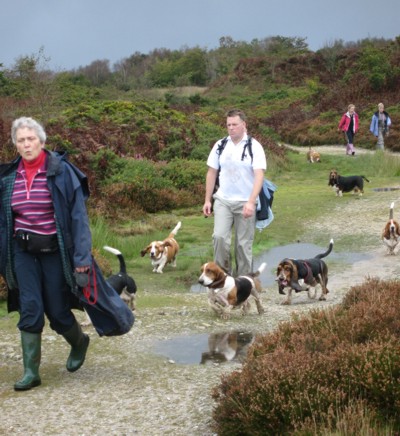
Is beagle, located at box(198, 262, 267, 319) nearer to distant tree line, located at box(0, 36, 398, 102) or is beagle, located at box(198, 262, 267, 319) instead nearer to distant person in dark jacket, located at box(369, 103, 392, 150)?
distant person in dark jacket, located at box(369, 103, 392, 150)

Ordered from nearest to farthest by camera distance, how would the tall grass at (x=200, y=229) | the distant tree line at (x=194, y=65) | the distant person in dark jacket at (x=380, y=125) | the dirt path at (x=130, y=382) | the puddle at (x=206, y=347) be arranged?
the dirt path at (x=130, y=382), the puddle at (x=206, y=347), the tall grass at (x=200, y=229), the distant person in dark jacket at (x=380, y=125), the distant tree line at (x=194, y=65)

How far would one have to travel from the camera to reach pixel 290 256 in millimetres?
12203

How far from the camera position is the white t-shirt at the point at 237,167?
8297 mm

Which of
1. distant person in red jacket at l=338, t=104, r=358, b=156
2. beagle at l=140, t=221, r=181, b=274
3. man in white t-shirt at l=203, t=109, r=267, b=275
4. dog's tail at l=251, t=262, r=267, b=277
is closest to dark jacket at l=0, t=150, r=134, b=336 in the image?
man in white t-shirt at l=203, t=109, r=267, b=275

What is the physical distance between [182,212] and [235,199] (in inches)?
310

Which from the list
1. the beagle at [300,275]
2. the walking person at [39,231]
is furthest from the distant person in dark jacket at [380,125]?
the walking person at [39,231]

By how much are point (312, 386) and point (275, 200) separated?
1380cm

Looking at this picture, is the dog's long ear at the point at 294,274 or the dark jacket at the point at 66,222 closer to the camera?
the dark jacket at the point at 66,222

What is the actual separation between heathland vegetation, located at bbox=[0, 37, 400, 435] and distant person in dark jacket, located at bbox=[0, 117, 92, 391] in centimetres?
151

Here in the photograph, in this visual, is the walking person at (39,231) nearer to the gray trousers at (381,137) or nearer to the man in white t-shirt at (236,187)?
the man in white t-shirt at (236,187)

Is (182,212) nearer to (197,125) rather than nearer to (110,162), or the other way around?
(110,162)

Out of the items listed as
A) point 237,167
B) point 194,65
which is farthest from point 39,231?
point 194,65

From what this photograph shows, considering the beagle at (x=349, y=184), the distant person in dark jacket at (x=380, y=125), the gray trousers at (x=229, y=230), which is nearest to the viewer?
the gray trousers at (x=229, y=230)

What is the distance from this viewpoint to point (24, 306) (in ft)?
18.7
